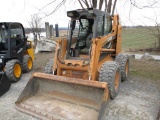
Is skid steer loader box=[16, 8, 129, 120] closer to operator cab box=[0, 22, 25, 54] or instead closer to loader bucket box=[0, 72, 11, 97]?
loader bucket box=[0, 72, 11, 97]

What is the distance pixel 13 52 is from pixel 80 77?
9.68 feet

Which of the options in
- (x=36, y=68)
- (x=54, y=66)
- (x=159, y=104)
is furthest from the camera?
(x=36, y=68)

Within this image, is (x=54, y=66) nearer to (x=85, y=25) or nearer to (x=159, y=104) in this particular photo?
(x=85, y=25)

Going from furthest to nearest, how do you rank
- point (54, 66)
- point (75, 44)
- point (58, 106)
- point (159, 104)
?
point (75, 44) → point (54, 66) → point (159, 104) → point (58, 106)

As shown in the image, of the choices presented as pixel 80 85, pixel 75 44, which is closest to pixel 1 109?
pixel 80 85

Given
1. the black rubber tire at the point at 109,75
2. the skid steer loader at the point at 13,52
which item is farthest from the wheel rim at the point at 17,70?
the black rubber tire at the point at 109,75

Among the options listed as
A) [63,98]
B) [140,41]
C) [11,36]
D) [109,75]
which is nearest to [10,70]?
[11,36]

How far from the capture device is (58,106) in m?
4.33

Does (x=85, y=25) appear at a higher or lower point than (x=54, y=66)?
higher

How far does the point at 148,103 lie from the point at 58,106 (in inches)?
82.1

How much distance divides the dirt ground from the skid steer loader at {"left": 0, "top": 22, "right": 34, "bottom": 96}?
1.33ft

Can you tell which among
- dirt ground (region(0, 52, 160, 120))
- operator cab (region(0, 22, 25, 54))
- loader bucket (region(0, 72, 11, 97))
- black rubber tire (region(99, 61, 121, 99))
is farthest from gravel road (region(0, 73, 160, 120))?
operator cab (region(0, 22, 25, 54))

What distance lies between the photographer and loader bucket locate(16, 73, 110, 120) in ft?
13.0

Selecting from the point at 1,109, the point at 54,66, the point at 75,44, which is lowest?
the point at 1,109
